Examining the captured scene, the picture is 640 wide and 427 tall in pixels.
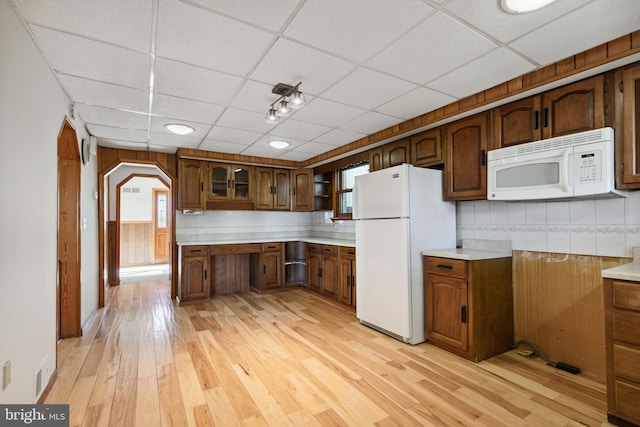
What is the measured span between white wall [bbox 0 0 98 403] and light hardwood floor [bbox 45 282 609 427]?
48 cm

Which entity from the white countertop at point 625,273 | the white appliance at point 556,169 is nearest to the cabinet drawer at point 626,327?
the white countertop at point 625,273

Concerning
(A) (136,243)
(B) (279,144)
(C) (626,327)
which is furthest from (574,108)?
(A) (136,243)

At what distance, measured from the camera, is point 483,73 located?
2.23m

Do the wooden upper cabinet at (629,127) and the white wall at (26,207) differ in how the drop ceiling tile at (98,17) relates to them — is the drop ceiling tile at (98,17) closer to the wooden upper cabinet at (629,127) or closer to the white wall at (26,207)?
the white wall at (26,207)

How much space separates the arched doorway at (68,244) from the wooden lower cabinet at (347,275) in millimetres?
2972

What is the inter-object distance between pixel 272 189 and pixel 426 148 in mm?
2927

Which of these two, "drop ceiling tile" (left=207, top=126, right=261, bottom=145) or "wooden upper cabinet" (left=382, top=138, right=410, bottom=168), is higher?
"drop ceiling tile" (left=207, top=126, right=261, bottom=145)

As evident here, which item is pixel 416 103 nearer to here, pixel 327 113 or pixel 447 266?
pixel 327 113

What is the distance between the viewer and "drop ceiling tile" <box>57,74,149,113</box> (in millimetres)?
2348

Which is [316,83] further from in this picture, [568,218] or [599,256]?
[599,256]

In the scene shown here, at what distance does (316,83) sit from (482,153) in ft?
5.23

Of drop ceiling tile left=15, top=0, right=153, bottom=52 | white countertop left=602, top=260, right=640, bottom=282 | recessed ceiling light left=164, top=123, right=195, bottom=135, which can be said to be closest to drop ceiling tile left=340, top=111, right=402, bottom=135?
recessed ceiling light left=164, top=123, right=195, bottom=135

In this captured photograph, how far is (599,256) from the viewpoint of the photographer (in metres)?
2.28

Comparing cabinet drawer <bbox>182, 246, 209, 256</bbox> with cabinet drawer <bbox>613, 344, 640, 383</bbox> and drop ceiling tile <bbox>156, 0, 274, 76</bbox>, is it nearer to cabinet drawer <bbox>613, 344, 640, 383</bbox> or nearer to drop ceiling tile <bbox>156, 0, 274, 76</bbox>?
drop ceiling tile <bbox>156, 0, 274, 76</bbox>
